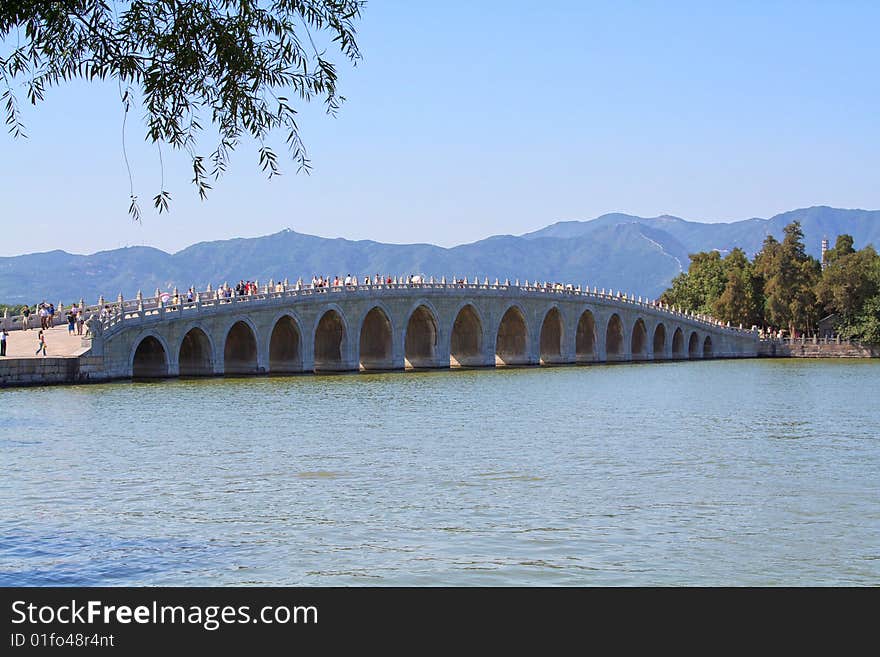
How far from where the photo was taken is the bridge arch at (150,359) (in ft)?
162

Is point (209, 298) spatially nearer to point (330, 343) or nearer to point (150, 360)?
point (150, 360)

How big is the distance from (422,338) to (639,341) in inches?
1045

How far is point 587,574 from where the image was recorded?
14656mm

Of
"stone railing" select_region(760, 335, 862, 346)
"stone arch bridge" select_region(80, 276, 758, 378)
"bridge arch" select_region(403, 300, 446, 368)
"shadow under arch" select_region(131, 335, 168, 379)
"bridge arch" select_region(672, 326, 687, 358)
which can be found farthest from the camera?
"bridge arch" select_region(672, 326, 687, 358)

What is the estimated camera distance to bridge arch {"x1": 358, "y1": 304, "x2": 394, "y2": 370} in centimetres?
6462

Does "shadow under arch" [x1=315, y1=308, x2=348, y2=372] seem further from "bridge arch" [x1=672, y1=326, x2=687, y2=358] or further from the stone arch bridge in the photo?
"bridge arch" [x1=672, y1=326, x2=687, y2=358]

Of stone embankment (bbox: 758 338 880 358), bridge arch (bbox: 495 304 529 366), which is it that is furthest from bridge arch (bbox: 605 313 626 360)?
stone embankment (bbox: 758 338 880 358)

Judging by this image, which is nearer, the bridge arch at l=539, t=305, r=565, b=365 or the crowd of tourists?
the crowd of tourists

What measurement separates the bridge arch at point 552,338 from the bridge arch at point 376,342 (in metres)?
16.3

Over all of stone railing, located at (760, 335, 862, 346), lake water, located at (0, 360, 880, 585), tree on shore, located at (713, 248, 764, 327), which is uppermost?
tree on shore, located at (713, 248, 764, 327)

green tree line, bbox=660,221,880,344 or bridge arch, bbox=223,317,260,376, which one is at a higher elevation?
green tree line, bbox=660,221,880,344

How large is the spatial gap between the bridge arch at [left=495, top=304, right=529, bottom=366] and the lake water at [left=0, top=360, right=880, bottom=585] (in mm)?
34729
